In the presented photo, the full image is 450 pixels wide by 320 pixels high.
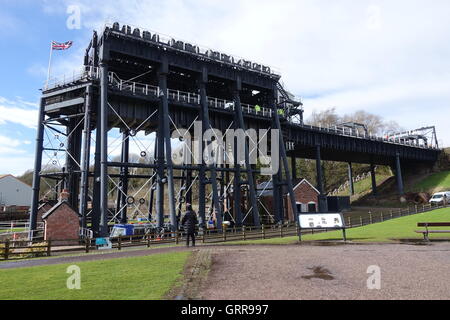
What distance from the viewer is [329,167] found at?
86.8m

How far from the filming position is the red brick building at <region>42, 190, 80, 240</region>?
939 inches

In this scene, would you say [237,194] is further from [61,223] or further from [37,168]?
[37,168]

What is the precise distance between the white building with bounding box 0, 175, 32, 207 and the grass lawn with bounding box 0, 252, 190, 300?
7556cm

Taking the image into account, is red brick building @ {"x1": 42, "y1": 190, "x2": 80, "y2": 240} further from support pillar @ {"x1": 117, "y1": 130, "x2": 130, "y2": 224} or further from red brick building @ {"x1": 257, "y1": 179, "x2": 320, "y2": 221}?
red brick building @ {"x1": 257, "y1": 179, "x2": 320, "y2": 221}

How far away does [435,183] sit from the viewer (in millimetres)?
63094

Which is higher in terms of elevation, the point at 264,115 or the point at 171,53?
the point at 171,53

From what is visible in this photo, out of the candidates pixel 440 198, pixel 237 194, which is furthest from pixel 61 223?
pixel 440 198

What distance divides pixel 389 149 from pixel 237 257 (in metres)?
56.6

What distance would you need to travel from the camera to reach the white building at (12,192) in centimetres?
7475

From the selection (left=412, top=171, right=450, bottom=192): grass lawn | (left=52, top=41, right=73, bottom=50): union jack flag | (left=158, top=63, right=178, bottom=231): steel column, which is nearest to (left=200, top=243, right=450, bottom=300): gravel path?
(left=158, top=63, right=178, bottom=231): steel column

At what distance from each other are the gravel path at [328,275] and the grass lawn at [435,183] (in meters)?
54.4

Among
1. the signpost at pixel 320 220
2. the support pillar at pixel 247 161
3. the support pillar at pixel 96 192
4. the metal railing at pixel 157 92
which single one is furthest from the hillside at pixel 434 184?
the support pillar at pixel 96 192
